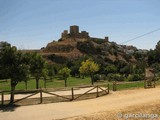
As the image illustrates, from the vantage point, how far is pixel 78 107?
55.3 feet

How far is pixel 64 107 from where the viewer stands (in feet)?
55.1

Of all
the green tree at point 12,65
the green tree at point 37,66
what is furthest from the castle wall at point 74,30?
the green tree at point 12,65

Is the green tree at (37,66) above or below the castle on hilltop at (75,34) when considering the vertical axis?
below

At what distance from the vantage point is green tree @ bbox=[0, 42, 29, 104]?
1755 cm

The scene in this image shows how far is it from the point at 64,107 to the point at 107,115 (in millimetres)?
3473

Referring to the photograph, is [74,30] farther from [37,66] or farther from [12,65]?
[12,65]

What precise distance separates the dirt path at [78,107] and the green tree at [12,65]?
2.39 meters

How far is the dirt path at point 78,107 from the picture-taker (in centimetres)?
1444

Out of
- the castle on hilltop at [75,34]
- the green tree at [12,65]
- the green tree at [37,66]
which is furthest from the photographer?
the castle on hilltop at [75,34]

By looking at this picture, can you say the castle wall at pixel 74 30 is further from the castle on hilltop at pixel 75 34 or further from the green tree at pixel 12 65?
the green tree at pixel 12 65

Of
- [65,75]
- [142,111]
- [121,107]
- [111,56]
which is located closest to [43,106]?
[121,107]

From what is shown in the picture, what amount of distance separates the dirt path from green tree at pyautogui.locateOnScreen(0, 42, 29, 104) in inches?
94.2

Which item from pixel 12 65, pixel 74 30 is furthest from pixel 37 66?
pixel 74 30

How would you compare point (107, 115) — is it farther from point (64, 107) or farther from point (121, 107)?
point (64, 107)
